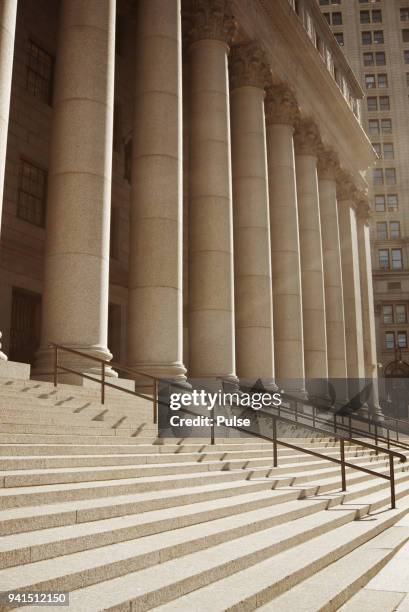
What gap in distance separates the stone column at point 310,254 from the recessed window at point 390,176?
48636 millimetres

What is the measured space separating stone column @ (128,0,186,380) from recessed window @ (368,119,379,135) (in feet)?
233

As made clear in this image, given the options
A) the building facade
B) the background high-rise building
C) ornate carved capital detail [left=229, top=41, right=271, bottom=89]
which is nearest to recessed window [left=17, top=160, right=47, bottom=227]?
the building facade

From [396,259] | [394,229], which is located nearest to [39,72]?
[396,259]

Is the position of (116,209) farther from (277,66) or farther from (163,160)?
(277,66)

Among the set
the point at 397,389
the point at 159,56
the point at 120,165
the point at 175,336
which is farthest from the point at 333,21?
the point at 175,336

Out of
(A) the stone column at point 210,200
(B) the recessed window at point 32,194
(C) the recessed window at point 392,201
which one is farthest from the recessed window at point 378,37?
(B) the recessed window at point 32,194

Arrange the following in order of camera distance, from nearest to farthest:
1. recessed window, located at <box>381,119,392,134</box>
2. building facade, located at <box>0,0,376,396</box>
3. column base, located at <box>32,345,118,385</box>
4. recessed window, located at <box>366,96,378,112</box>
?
column base, located at <box>32,345,118,385</box> → building facade, located at <box>0,0,376,396</box> → recessed window, located at <box>381,119,392,134</box> → recessed window, located at <box>366,96,378,112</box>

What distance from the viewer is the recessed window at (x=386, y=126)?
88.9 m

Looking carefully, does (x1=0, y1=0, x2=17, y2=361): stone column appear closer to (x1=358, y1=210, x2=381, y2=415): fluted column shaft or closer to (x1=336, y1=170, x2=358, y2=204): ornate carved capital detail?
(x1=336, y1=170, x2=358, y2=204): ornate carved capital detail

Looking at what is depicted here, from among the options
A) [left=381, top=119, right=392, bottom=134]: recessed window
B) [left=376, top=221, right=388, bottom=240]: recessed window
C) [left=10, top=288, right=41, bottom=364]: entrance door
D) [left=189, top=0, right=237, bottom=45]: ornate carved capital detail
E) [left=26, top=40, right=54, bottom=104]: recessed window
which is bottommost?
[left=10, top=288, right=41, bottom=364]: entrance door

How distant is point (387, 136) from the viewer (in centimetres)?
8875

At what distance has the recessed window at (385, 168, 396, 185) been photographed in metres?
87.0

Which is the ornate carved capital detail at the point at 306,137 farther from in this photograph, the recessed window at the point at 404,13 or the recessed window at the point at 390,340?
the recessed window at the point at 404,13

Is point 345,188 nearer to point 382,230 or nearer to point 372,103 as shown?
point 382,230
